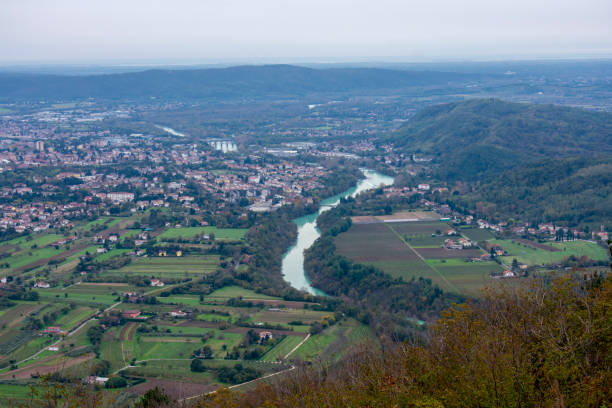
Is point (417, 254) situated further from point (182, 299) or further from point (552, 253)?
point (182, 299)

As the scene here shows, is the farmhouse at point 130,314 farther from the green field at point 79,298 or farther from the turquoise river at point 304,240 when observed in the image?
the turquoise river at point 304,240

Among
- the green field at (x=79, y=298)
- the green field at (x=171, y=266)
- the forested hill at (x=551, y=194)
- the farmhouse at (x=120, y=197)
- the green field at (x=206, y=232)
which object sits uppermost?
the forested hill at (x=551, y=194)

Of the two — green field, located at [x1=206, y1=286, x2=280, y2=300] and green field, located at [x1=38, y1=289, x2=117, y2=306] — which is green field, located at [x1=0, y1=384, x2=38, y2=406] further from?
green field, located at [x1=206, y1=286, x2=280, y2=300]

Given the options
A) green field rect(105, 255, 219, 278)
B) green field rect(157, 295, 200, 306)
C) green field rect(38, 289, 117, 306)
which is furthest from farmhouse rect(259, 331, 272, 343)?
green field rect(38, 289, 117, 306)

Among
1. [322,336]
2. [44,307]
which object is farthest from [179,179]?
[322,336]

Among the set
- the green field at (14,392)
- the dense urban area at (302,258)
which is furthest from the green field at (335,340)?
the green field at (14,392)

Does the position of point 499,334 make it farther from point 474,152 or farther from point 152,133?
point 152,133
